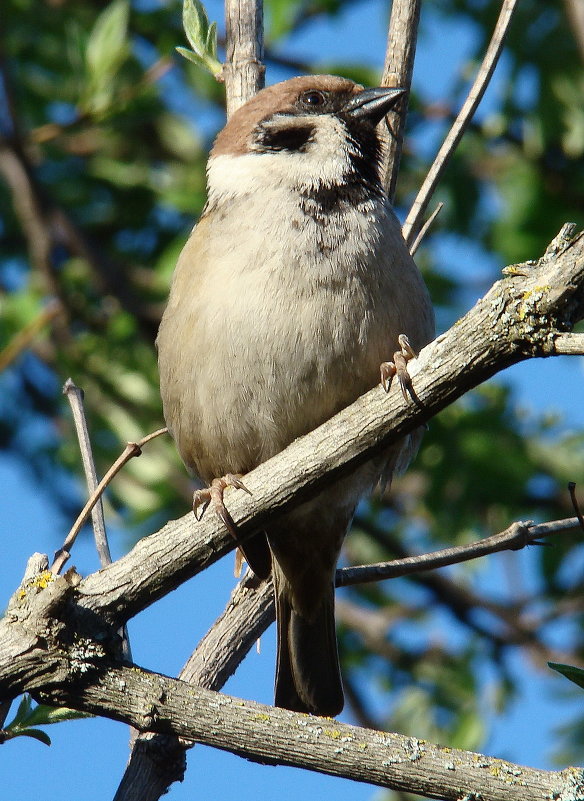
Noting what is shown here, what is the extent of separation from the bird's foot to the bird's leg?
1.72 ft

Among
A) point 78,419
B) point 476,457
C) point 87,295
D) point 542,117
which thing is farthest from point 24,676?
point 542,117

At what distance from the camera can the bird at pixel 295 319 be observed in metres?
3.51

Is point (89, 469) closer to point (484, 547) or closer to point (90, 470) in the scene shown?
point (90, 470)

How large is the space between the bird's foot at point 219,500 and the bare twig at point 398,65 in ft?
5.00

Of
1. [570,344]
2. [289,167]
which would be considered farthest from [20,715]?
[289,167]

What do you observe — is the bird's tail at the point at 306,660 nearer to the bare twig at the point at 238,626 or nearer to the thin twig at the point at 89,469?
the bare twig at the point at 238,626

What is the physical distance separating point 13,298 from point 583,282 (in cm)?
378

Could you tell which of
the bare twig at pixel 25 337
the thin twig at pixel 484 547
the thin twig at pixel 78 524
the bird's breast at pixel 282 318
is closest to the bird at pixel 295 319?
the bird's breast at pixel 282 318

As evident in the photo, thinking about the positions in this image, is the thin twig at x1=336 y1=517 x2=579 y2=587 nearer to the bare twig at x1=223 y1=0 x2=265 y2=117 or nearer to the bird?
the bird

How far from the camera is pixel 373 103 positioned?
4199 mm

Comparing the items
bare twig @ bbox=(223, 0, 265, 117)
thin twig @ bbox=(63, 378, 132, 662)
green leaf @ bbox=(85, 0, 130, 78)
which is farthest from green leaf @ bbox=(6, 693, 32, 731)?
green leaf @ bbox=(85, 0, 130, 78)

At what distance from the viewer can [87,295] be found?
6.00 m

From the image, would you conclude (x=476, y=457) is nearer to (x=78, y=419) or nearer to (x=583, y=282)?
(x=78, y=419)

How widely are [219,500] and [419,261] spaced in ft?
10.4
